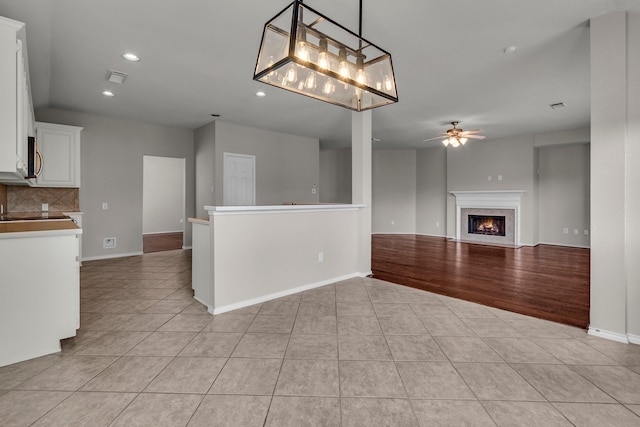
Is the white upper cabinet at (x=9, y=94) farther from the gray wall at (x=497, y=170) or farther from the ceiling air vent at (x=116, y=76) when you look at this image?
the gray wall at (x=497, y=170)

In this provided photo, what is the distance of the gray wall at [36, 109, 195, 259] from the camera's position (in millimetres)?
5410

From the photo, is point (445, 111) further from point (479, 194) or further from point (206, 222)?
point (206, 222)

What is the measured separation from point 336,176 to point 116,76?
7.25 m

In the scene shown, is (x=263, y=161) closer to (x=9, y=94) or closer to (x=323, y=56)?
(x=9, y=94)

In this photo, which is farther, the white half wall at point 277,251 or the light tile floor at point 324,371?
the white half wall at point 277,251

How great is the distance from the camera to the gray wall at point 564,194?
22.6ft

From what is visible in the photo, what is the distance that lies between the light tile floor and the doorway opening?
6966mm

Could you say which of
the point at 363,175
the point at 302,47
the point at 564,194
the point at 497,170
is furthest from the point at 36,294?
the point at 564,194

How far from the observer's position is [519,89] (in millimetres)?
4266

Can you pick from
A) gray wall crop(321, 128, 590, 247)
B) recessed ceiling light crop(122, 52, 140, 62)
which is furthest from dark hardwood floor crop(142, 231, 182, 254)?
gray wall crop(321, 128, 590, 247)

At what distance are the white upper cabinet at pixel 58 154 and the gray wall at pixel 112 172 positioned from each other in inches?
23.0

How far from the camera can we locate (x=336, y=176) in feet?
33.7

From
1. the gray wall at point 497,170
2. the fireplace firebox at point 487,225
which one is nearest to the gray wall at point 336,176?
the gray wall at point 497,170

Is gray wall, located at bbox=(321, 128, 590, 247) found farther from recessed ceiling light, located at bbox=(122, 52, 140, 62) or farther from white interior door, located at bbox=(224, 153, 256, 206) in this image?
recessed ceiling light, located at bbox=(122, 52, 140, 62)
